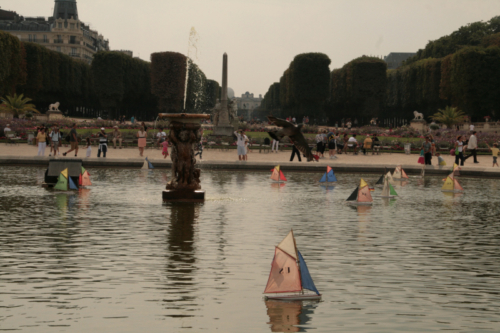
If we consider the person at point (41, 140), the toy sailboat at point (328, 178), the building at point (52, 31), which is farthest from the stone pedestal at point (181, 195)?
the building at point (52, 31)

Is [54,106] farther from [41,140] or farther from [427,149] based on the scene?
[427,149]

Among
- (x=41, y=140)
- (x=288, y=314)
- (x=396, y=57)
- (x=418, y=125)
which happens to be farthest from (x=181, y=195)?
(x=396, y=57)

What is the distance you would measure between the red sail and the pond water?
173mm

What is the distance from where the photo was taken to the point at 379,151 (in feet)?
118

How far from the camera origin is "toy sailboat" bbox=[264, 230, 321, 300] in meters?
5.84

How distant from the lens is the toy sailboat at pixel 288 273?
19.1 ft

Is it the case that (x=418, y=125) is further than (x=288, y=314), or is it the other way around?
(x=418, y=125)

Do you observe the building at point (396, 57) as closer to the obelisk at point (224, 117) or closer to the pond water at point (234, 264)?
the obelisk at point (224, 117)

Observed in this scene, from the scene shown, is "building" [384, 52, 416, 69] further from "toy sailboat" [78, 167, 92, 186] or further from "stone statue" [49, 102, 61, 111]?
"toy sailboat" [78, 167, 92, 186]

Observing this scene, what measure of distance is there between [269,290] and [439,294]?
159 centimetres

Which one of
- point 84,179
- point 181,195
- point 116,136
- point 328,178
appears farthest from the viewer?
point 116,136

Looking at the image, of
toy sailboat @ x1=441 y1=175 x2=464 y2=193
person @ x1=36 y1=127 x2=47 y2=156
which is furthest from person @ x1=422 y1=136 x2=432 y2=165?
person @ x1=36 y1=127 x2=47 y2=156

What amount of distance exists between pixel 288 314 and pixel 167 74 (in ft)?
232

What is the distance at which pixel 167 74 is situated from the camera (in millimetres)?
74812
